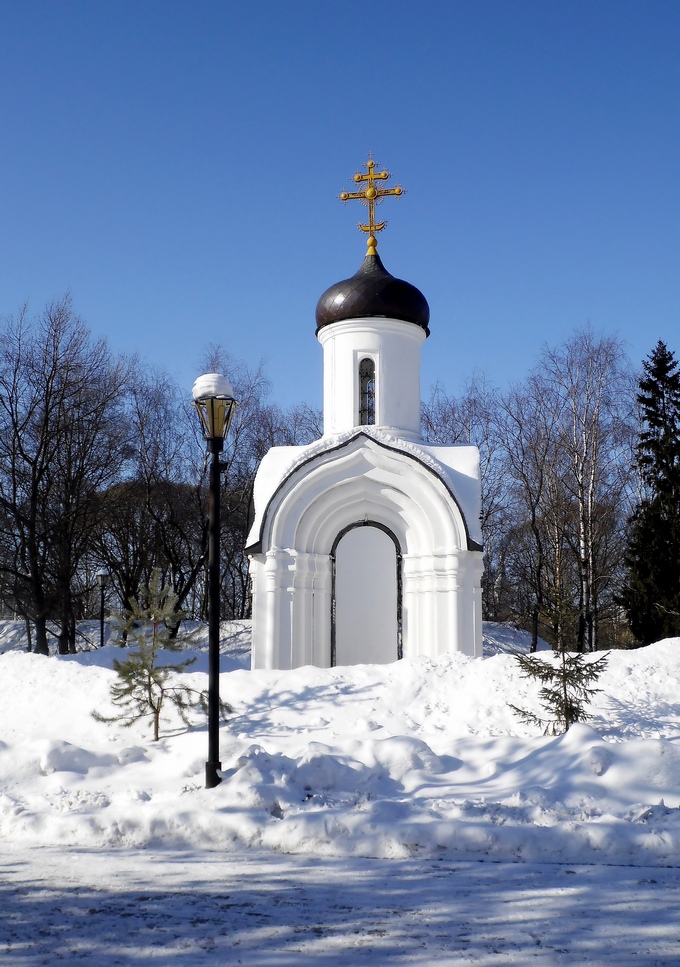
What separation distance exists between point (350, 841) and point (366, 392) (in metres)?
10.4

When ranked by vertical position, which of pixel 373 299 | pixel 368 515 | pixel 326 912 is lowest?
pixel 326 912

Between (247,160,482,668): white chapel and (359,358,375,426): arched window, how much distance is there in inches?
0.8

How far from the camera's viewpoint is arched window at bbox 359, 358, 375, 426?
47.6 ft

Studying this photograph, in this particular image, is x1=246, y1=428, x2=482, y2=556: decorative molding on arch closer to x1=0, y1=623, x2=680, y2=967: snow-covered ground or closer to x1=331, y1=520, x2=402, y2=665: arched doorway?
x1=331, y1=520, x2=402, y2=665: arched doorway

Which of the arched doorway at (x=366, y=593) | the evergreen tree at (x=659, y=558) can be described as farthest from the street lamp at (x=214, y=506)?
the evergreen tree at (x=659, y=558)

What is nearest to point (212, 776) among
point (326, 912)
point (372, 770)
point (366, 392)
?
point (372, 770)

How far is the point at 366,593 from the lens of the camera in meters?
14.0

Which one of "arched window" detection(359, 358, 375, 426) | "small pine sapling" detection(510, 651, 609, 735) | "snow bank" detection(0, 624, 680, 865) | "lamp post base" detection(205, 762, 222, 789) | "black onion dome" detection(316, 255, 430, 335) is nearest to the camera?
"snow bank" detection(0, 624, 680, 865)

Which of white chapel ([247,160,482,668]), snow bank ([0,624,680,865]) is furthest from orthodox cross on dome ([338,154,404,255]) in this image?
snow bank ([0,624,680,865])

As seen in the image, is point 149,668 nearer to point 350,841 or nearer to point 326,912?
point 350,841

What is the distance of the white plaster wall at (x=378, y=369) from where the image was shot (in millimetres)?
14266

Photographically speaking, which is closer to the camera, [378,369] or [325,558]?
[325,558]

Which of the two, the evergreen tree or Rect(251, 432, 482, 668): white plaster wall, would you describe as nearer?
Rect(251, 432, 482, 668): white plaster wall

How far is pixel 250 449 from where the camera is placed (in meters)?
28.2
